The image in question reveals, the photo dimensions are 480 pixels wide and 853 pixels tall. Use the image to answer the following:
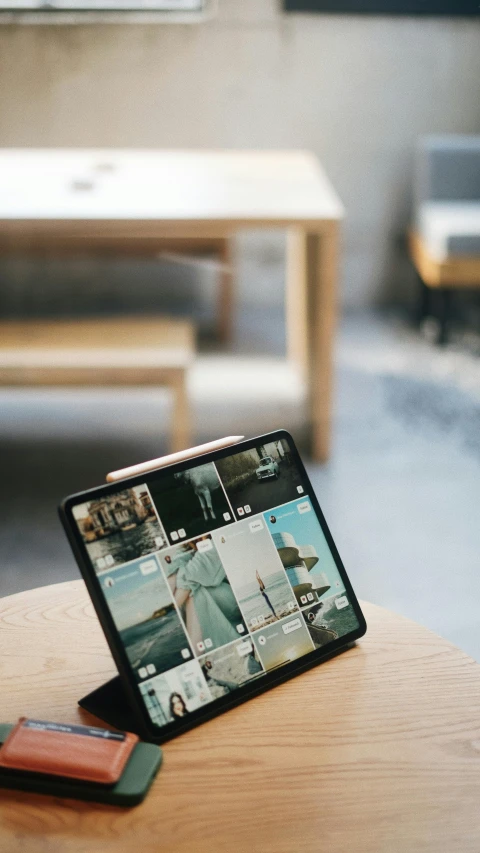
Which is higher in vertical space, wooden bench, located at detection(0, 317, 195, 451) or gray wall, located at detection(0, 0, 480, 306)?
gray wall, located at detection(0, 0, 480, 306)

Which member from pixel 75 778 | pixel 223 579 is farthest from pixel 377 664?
pixel 75 778

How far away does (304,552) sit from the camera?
83 centimetres

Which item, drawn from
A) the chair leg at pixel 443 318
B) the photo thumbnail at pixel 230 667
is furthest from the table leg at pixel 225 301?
the photo thumbnail at pixel 230 667

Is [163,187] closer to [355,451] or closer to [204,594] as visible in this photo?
[355,451]

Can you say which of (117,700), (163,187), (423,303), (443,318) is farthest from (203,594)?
(423,303)

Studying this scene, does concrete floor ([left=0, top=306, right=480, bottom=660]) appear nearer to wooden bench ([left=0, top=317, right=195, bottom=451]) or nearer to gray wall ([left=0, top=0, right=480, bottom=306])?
wooden bench ([left=0, top=317, right=195, bottom=451])

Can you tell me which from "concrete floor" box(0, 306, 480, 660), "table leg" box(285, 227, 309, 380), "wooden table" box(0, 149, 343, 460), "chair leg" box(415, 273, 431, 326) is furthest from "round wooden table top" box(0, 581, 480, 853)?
"chair leg" box(415, 273, 431, 326)

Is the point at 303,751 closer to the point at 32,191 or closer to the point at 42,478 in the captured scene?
the point at 42,478

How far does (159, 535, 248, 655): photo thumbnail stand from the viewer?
0.75 meters

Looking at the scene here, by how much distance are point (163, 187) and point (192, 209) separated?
336mm

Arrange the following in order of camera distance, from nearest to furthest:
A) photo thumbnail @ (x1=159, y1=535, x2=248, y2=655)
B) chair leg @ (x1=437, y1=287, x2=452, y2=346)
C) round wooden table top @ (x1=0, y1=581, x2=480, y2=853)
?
1. round wooden table top @ (x1=0, y1=581, x2=480, y2=853)
2. photo thumbnail @ (x1=159, y1=535, x2=248, y2=655)
3. chair leg @ (x1=437, y1=287, x2=452, y2=346)

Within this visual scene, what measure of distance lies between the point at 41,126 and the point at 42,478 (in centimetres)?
195

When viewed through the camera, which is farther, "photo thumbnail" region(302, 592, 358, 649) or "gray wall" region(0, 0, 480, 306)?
"gray wall" region(0, 0, 480, 306)

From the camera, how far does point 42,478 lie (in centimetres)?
244
